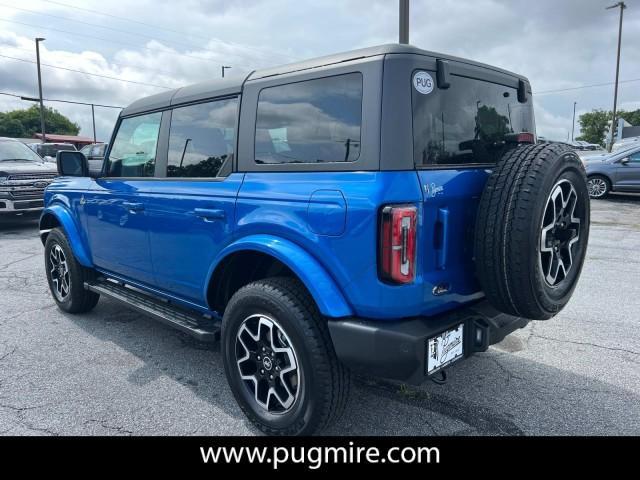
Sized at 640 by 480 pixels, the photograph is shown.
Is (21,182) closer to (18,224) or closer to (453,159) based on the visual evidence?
(18,224)

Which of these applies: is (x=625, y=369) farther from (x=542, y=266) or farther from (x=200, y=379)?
(x=200, y=379)

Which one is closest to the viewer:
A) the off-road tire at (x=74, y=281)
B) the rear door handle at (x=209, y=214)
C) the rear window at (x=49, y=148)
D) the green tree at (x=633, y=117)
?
the rear door handle at (x=209, y=214)

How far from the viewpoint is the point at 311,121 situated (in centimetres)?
249

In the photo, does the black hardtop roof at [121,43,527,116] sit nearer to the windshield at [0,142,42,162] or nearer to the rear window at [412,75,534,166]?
the rear window at [412,75,534,166]

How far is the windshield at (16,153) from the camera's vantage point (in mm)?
9908

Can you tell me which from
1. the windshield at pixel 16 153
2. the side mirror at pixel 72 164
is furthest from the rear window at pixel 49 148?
the side mirror at pixel 72 164

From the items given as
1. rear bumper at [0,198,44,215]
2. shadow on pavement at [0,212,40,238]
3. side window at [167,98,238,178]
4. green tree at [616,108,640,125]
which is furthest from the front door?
green tree at [616,108,640,125]

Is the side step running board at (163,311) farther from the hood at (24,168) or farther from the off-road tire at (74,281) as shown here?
the hood at (24,168)

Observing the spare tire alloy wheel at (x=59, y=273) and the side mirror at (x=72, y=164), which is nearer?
the side mirror at (x=72, y=164)

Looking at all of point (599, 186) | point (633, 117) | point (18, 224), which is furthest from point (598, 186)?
point (633, 117)

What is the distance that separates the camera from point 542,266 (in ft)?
7.95

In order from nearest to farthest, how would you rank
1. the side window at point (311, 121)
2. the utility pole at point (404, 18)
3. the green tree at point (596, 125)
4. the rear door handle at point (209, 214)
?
the side window at point (311, 121) → the rear door handle at point (209, 214) → the utility pole at point (404, 18) → the green tree at point (596, 125)

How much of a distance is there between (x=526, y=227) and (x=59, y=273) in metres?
4.32

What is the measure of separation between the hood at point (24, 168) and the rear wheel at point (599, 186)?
13.3 m
